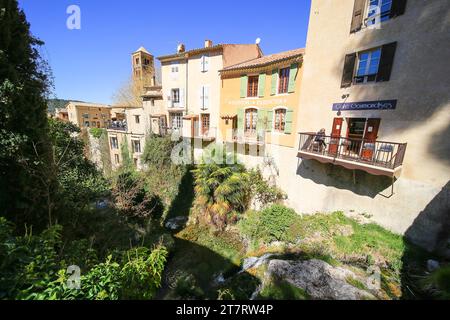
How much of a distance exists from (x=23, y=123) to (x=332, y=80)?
1164cm

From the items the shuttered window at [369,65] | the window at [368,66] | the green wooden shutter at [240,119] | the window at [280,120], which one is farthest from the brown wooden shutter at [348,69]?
the green wooden shutter at [240,119]

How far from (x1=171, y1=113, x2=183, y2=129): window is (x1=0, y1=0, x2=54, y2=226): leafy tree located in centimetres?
1090

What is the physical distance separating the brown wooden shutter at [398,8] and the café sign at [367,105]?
310 cm

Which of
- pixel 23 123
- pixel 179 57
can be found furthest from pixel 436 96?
pixel 179 57

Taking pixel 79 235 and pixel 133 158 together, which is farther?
pixel 133 158

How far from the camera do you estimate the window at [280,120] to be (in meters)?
11.1

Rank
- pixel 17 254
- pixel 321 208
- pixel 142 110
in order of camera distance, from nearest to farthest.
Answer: pixel 17 254 → pixel 321 208 → pixel 142 110

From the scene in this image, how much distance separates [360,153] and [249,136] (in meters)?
6.49

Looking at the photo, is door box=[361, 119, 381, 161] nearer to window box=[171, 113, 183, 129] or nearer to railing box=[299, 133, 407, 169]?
railing box=[299, 133, 407, 169]

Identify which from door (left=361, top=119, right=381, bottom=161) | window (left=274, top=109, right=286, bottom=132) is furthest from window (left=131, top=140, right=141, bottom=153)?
door (left=361, top=119, right=381, bottom=161)

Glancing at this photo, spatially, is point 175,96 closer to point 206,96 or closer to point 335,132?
point 206,96

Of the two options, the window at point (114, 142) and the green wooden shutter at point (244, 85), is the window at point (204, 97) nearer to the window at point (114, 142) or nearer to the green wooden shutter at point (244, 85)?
the green wooden shutter at point (244, 85)

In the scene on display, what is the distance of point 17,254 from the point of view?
2.71 metres

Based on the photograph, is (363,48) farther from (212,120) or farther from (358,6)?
(212,120)
